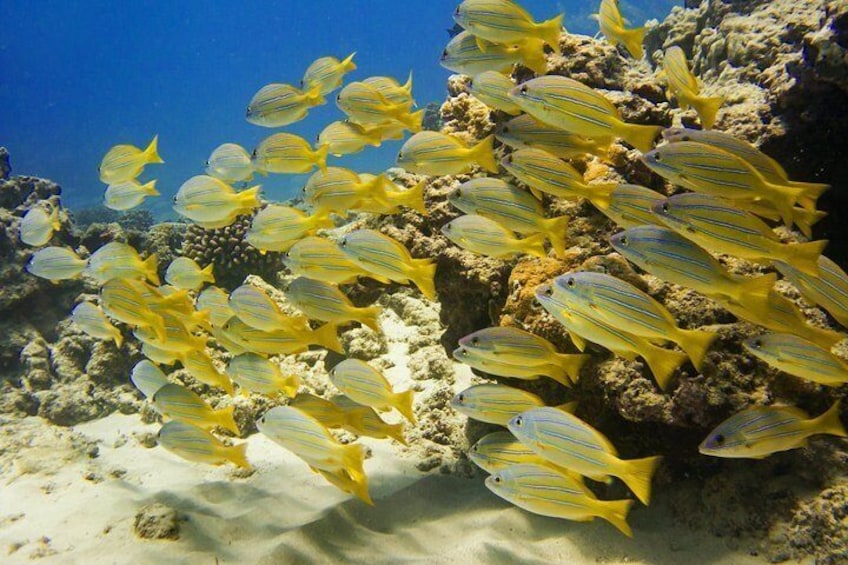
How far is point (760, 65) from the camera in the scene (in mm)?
6211

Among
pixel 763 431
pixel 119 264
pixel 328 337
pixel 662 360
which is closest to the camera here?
pixel 763 431

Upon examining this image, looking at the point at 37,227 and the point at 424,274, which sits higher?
the point at 37,227

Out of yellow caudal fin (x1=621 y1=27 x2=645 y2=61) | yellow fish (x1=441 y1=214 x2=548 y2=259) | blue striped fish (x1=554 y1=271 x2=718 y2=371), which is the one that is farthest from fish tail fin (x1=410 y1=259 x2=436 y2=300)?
yellow caudal fin (x1=621 y1=27 x2=645 y2=61)

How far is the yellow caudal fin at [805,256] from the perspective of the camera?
8.44 feet

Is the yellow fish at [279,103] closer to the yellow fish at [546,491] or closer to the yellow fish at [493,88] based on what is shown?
the yellow fish at [493,88]

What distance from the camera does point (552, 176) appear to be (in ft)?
10.9

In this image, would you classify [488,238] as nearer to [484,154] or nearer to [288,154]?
[484,154]

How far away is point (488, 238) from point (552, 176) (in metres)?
0.61

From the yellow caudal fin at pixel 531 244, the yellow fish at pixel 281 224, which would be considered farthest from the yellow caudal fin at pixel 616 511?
the yellow fish at pixel 281 224

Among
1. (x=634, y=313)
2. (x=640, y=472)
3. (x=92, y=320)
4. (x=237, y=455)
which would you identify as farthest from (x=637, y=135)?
(x=92, y=320)

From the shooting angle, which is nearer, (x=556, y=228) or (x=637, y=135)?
(x=637, y=135)

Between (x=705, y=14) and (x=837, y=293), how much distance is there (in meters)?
8.78

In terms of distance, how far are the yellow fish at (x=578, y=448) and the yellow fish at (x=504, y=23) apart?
2982 mm

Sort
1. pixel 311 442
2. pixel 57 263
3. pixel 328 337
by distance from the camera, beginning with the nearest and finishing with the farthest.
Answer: pixel 311 442 → pixel 328 337 → pixel 57 263
